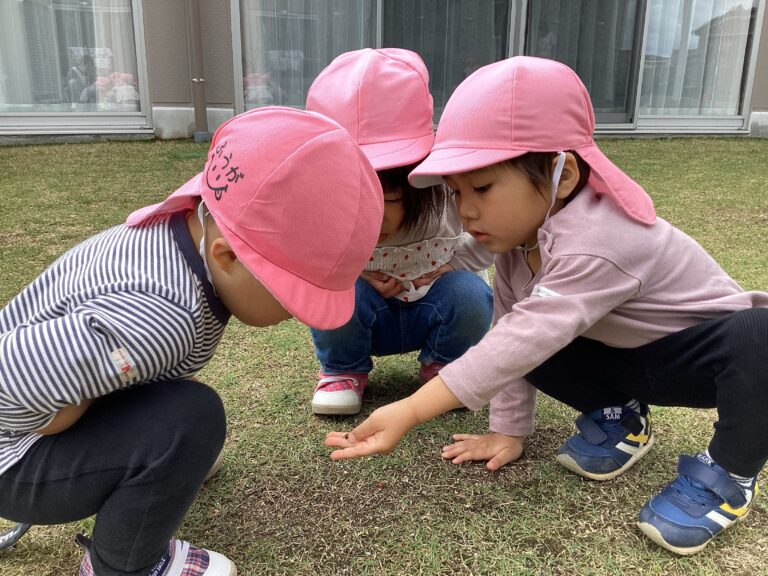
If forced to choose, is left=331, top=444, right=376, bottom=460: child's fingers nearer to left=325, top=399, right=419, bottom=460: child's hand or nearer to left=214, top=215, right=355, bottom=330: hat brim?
left=325, top=399, right=419, bottom=460: child's hand

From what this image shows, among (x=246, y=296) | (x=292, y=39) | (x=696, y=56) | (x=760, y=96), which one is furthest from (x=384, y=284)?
(x=760, y=96)

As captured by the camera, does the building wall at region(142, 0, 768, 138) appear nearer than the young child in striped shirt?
No

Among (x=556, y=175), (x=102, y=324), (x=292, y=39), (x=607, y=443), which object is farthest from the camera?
(x=292, y=39)

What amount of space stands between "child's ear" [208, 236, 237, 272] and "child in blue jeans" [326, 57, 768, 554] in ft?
1.03

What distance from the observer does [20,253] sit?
239 centimetres

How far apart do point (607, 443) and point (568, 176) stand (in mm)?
473

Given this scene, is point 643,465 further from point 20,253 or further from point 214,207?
point 20,253

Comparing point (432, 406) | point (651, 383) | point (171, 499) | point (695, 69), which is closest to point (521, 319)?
point (432, 406)

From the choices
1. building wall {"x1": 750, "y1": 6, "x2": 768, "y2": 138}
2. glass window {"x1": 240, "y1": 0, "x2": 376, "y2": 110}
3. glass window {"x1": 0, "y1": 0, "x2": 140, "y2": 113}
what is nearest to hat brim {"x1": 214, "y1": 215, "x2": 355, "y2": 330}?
glass window {"x1": 240, "y1": 0, "x2": 376, "y2": 110}

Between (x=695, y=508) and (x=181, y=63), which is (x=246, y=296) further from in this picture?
(x=181, y=63)

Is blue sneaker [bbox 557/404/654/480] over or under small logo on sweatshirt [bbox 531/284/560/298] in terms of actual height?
under

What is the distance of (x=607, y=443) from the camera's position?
1202 mm

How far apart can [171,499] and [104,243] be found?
1.14 feet

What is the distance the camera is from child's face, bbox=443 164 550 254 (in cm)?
110
